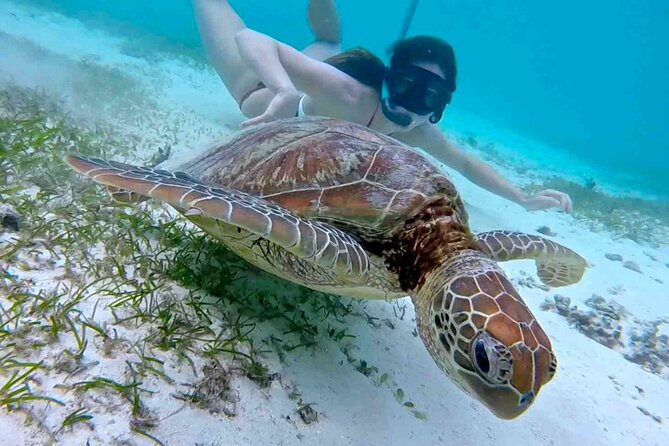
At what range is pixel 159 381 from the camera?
68.0 inches

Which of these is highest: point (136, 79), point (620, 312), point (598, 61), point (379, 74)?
point (598, 61)

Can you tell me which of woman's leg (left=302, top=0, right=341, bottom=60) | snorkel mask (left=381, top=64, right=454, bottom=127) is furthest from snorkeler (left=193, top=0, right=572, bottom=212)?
woman's leg (left=302, top=0, right=341, bottom=60)

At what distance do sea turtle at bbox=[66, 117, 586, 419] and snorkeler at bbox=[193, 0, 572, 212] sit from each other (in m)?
1.38

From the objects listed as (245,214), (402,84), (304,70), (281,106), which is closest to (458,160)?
(402,84)

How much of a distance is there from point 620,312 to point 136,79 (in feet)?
33.3

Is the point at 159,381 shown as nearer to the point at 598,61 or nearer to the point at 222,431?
the point at 222,431

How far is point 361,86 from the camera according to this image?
17.6 feet

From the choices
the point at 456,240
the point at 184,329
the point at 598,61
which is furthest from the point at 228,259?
the point at 598,61

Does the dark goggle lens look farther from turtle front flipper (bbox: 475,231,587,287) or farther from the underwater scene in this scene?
turtle front flipper (bbox: 475,231,587,287)

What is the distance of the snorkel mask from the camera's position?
14.8 ft

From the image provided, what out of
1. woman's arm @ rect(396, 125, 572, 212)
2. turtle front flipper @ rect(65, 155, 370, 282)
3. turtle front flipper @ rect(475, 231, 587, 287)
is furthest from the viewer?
woman's arm @ rect(396, 125, 572, 212)

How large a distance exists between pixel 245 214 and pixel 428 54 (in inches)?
139

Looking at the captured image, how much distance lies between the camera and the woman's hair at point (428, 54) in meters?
4.51

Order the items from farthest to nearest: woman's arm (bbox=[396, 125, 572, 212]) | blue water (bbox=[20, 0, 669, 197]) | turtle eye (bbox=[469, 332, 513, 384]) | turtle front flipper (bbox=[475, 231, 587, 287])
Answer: blue water (bbox=[20, 0, 669, 197])
woman's arm (bbox=[396, 125, 572, 212])
turtle front flipper (bbox=[475, 231, 587, 287])
turtle eye (bbox=[469, 332, 513, 384])
